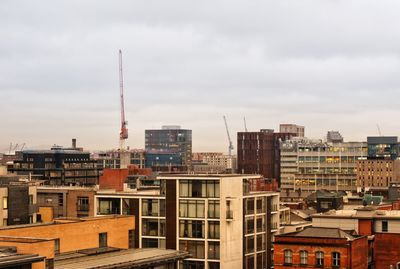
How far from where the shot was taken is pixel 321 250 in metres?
99.8

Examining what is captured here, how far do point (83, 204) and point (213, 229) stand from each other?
33.9 meters

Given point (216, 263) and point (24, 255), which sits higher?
point (24, 255)

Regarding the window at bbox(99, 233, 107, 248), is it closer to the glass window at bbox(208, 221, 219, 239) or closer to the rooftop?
the rooftop

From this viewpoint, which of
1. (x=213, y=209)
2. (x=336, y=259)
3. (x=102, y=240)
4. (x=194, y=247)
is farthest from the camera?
(x=194, y=247)

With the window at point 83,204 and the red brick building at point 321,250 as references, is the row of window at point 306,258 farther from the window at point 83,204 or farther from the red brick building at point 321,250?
the window at point 83,204

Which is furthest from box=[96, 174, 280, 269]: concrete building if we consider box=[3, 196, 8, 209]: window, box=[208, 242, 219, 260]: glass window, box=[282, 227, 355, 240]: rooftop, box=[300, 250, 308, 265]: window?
box=[3, 196, 8, 209]: window

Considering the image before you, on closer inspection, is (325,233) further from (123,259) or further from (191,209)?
(123,259)

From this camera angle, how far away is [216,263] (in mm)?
119375

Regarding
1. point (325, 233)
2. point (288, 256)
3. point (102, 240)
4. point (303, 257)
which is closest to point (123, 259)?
point (102, 240)

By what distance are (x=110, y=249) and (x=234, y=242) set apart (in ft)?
112

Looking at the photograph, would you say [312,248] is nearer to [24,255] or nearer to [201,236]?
[201,236]

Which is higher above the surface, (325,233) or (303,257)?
(325,233)

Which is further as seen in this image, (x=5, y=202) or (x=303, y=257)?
(x=5, y=202)

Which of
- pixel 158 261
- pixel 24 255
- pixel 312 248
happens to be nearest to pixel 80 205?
pixel 312 248
